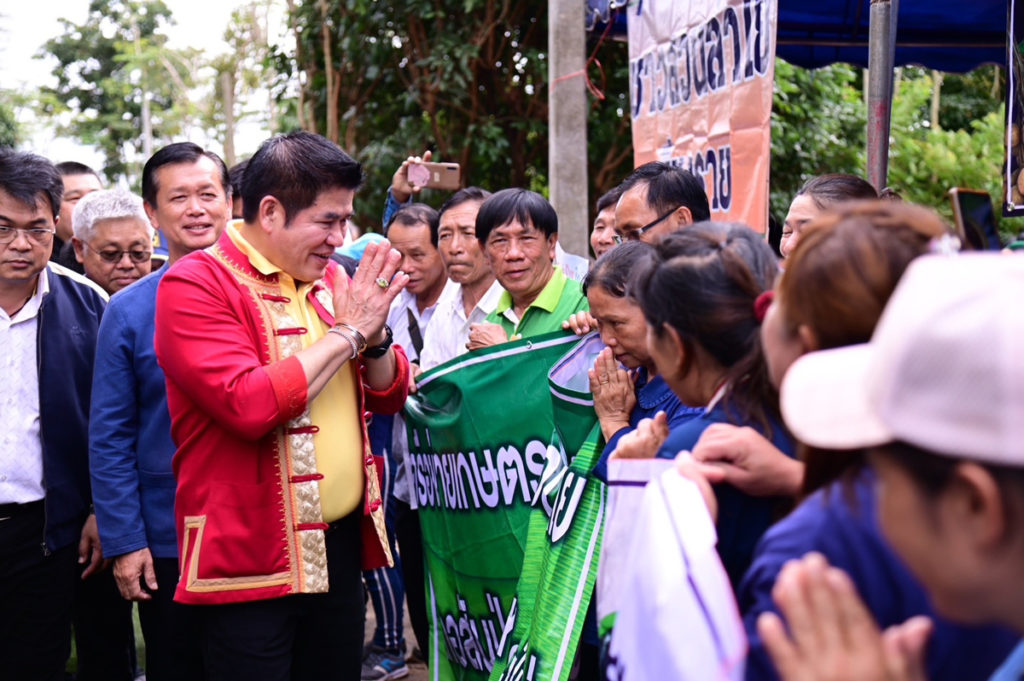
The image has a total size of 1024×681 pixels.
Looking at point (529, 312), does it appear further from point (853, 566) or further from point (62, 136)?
point (62, 136)

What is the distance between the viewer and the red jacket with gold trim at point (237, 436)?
A: 2.77 metres

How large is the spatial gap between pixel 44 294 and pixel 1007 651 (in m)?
3.55

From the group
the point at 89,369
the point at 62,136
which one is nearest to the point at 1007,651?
the point at 89,369

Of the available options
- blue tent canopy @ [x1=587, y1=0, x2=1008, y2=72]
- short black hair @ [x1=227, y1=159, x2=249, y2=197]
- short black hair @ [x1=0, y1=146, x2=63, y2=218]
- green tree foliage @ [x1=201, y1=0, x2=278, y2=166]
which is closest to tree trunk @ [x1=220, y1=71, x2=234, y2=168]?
green tree foliage @ [x1=201, y1=0, x2=278, y2=166]

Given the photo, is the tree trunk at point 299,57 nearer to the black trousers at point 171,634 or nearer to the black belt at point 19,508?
the black belt at point 19,508

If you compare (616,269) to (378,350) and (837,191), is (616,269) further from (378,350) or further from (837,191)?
(837,191)

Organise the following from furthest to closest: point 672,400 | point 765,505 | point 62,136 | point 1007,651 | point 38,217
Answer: point 62,136, point 38,217, point 672,400, point 765,505, point 1007,651

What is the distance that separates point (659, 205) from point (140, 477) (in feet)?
6.56

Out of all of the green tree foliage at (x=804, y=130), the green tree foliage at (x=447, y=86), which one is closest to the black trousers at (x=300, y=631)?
the green tree foliage at (x=447, y=86)

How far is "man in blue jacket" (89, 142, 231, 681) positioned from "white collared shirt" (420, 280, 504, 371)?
131 centimetres

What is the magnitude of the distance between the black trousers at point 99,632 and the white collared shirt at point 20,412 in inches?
22.5

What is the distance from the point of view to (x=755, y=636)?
4.58 ft

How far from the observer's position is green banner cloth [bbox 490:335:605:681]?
2.79m

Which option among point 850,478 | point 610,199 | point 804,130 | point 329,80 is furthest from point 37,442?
point 804,130
